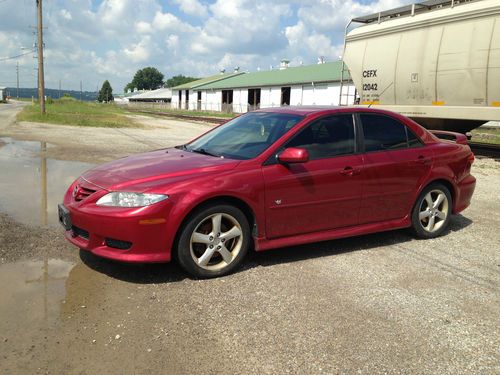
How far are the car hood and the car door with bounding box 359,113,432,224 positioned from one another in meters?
1.63

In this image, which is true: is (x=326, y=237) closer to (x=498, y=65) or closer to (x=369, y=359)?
(x=369, y=359)

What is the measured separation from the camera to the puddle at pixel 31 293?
10.9ft

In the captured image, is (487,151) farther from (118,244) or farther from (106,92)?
(106,92)

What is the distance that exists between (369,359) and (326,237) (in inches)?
75.1

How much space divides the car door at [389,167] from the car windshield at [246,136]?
94 centimetres

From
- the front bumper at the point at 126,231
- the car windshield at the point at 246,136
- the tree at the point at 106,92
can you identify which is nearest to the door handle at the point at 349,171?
the car windshield at the point at 246,136

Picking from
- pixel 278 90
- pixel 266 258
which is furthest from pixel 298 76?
pixel 266 258

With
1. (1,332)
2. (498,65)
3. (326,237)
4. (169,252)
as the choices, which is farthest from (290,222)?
(498,65)

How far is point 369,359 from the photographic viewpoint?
3.06 meters

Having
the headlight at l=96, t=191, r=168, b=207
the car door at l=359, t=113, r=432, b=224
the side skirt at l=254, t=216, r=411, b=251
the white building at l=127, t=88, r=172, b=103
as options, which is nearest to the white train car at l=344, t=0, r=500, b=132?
the car door at l=359, t=113, r=432, b=224

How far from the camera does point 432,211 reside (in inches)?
225

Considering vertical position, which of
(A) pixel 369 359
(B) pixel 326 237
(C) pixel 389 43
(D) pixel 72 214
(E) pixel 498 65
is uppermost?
(C) pixel 389 43

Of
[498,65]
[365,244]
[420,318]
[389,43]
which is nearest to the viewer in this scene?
[420,318]

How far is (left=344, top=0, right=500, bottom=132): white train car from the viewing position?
11938 millimetres
